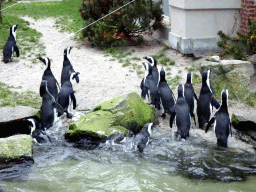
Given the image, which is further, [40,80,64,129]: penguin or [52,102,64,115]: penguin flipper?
[52,102,64,115]: penguin flipper

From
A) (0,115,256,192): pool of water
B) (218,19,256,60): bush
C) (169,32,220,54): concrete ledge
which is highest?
(218,19,256,60): bush

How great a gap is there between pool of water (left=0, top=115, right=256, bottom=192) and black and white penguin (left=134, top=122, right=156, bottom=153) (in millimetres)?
89

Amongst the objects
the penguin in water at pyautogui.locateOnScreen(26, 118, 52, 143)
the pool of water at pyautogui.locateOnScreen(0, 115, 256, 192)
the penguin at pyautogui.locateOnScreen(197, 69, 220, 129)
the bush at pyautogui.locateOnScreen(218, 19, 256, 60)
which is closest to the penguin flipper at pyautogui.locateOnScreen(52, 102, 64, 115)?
the penguin in water at pyautogui.locateOnScreen(26, 118, 52, 143)

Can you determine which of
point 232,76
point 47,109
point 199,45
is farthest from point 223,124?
point 199,45

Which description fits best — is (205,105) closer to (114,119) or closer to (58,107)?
(114,119)

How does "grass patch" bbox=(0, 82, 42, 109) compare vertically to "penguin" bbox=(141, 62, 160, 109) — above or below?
below

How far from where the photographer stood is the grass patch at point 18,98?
6369 mm

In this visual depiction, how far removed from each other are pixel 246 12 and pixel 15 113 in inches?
210

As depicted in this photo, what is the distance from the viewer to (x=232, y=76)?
633cm

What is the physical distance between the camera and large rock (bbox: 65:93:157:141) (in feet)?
16.9

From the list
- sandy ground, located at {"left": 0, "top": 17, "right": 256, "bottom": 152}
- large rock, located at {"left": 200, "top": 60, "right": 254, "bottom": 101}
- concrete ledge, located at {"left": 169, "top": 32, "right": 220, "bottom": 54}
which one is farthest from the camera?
concrete ledge, located at {"left": 169, "top": 32, "right": 220, "bottom": 54}

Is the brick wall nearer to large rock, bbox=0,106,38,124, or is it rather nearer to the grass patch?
the grass patch

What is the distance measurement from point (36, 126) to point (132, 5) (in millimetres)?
4850

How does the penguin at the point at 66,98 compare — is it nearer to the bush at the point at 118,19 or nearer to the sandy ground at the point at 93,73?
the sandy ground at the point at 93,73
